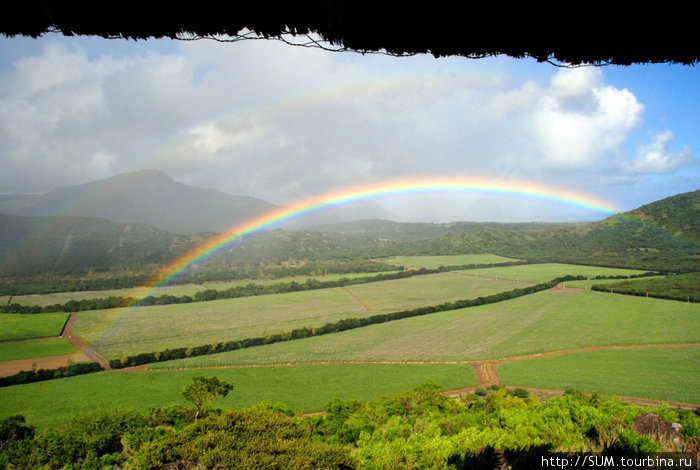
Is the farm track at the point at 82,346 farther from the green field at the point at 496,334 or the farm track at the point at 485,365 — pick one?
the green field at the point at 496,334

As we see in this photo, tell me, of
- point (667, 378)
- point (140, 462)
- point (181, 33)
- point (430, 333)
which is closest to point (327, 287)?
point (430, 333)

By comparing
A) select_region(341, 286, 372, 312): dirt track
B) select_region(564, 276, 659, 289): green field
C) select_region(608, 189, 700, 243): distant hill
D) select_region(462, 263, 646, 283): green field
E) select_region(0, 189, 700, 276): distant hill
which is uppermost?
select_region(608, 189, 700, 243): distant hill

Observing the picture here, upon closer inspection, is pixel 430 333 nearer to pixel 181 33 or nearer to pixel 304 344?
pixel 304 344

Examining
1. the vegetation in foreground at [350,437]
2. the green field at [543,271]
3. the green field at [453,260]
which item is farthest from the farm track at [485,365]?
the green field at [453,260]

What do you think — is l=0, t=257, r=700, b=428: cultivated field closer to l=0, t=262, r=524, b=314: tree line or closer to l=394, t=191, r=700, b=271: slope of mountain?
l=0, t=262, r=524, b=314: tree line

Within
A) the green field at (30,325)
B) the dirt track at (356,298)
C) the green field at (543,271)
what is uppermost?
the green field at (543,271)

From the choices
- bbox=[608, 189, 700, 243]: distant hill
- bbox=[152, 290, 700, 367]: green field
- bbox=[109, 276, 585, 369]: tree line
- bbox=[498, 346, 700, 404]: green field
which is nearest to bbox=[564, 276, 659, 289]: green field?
bbox=[109, 276, 585, 369]: tree line

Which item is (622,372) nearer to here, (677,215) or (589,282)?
(589,282)
